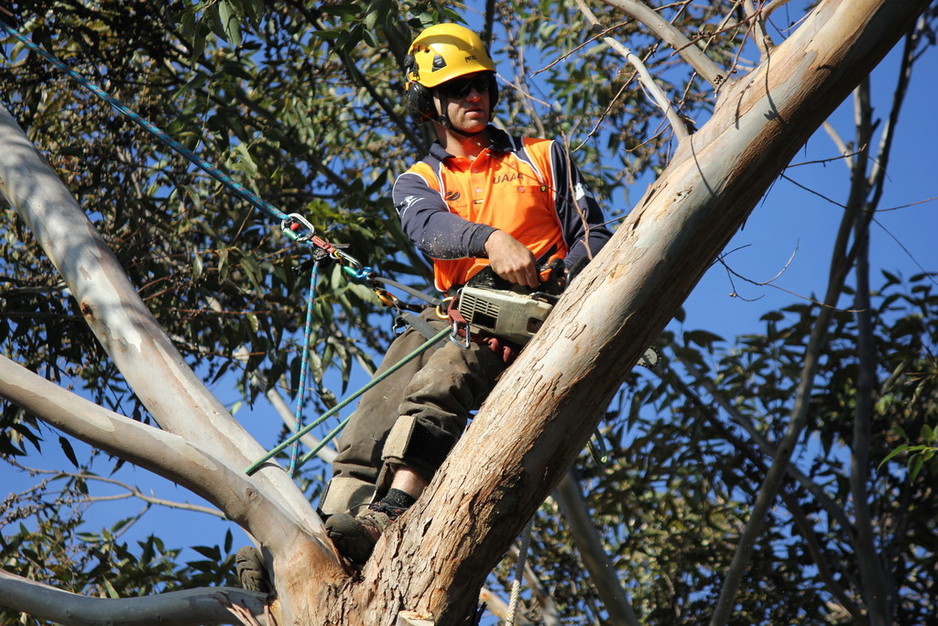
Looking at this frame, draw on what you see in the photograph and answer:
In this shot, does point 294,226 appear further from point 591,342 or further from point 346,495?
point 591,342

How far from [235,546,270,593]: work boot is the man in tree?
→ 0.66 feet

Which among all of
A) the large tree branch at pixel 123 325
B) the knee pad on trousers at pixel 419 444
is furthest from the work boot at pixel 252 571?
the knee pad on trousers at pixel 419 444

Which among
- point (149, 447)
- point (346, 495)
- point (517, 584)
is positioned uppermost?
point (346, 495)

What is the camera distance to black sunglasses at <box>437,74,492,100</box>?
12.0 ft

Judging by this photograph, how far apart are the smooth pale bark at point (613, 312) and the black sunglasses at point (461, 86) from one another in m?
1.39

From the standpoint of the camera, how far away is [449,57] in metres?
3.65

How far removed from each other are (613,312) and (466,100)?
1.53 metres

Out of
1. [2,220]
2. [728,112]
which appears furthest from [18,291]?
[728,112]

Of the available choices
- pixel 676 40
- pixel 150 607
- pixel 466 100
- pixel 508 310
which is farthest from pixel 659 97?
pixel 150 607

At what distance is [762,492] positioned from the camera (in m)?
4.71

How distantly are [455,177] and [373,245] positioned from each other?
200 cm

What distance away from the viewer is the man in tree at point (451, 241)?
9.84 feet

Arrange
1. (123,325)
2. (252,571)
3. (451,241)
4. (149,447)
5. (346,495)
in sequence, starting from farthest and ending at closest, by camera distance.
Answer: (346,495)
(451,241)
(123,325)
(252,571)
(149,447)

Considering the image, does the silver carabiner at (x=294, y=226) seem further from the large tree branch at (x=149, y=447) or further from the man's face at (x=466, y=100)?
the large tree branch at (x=149, y=447)
